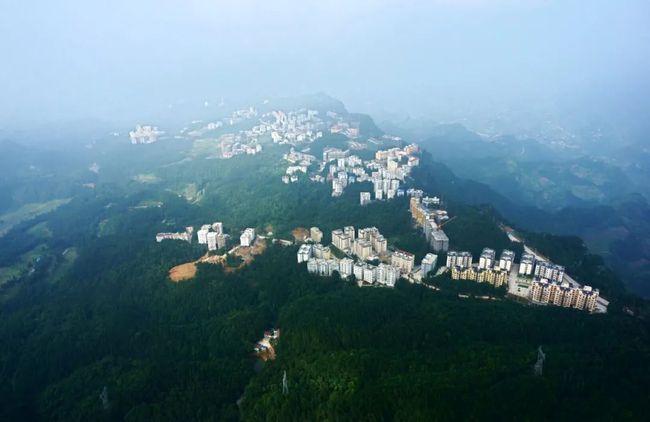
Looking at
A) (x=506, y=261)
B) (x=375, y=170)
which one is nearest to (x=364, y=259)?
(x=506, y=261)

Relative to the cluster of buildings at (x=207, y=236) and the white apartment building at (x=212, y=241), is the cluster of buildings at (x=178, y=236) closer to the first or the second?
the cluster of buildings at (x=207, y=236)

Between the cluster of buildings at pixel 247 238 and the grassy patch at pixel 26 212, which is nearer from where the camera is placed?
the cluster of buildings at pixel 247 238

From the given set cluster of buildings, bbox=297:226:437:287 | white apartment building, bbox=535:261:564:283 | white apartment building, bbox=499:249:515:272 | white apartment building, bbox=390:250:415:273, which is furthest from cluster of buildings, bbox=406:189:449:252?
white apartment building, bbox=535:261:564:283

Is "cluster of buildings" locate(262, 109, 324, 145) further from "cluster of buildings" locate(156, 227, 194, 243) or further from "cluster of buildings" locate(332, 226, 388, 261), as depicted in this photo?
"cluster of buildings" locate(332, 226, 388, 261)

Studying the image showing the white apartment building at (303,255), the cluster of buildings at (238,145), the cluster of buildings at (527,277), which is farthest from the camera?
the cluster of buildings at (238,145)

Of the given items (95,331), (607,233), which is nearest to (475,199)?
(607,233)

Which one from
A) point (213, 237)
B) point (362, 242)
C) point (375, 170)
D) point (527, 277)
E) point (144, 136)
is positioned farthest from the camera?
point (144, 136)

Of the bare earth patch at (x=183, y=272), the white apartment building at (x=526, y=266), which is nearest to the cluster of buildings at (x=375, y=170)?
the white apartment building at (x=526, y=266)

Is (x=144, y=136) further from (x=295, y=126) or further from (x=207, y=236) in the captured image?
(x=207, y=236)
